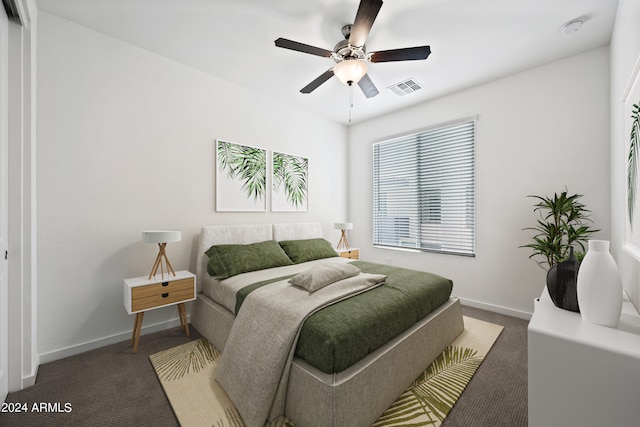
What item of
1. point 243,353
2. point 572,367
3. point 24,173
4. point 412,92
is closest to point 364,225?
point 412,92

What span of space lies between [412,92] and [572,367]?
340 centimetres

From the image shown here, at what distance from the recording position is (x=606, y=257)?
117 centimetres

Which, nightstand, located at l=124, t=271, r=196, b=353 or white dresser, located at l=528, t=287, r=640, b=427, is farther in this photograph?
nightstand, located at l=124, t=271, r=196, b=353

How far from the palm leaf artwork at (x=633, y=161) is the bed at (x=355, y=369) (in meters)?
1.44

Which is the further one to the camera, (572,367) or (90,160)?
(90,160)

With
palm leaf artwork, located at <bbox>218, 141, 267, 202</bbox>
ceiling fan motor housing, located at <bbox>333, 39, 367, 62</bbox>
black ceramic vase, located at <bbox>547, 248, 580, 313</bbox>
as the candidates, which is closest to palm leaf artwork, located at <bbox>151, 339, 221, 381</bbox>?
palm leaf artwork, located at <bbox>218, 141, 267, 202</bbox>

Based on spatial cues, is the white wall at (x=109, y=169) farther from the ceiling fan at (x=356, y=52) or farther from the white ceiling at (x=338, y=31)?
the ceiling fan at (x=356, y=52)

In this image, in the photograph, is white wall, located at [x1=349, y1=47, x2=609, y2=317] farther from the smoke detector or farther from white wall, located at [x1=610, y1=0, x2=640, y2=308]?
the smoke detector

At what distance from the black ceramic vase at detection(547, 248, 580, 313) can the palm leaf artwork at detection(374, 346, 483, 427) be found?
3.05 ft

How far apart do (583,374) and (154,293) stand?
2846 mm

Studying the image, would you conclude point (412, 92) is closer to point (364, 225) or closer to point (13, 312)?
point (364, 225)

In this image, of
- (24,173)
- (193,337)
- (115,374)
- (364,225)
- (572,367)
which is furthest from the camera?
(364,225)

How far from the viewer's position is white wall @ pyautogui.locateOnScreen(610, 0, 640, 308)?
1.58 metres

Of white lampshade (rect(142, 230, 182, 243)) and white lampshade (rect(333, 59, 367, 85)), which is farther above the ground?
white lampshade (rect(333, 59, 367, 85))
